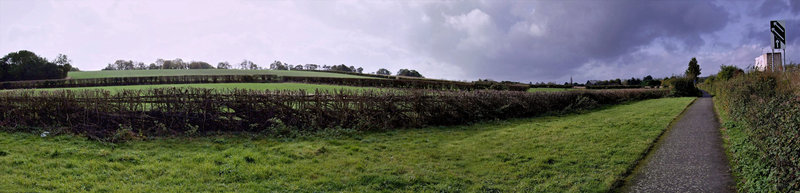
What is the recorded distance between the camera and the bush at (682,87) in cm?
4522

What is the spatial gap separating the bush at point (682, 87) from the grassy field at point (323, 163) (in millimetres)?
40903

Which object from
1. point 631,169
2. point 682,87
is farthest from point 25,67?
point 682,87

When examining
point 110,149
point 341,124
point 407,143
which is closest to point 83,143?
point 110,149

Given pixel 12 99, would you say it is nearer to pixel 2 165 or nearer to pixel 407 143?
pixel 2 165

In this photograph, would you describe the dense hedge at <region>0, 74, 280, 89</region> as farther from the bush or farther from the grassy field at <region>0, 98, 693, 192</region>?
the bush

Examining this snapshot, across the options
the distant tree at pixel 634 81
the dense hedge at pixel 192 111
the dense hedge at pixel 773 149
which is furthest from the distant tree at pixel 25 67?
the distant tree at pixel 634 81

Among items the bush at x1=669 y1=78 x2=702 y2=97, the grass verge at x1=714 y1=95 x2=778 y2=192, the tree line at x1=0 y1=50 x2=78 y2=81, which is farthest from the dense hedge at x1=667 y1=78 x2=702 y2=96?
the tree line at x1=0 y1=50 x2=78 y2=81

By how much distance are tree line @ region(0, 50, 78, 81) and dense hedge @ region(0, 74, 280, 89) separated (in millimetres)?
3772

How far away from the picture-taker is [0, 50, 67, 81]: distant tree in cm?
4038

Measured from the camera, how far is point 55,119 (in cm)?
1325

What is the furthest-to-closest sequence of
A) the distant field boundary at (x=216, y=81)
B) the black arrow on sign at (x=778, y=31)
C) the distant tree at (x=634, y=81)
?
the distant tree at (x=634, y=81) → the distant field boundary at (x=216, y=81) → the black arrow on sign at (x=778, y=31)

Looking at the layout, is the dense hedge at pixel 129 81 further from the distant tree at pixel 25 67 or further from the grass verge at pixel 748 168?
the grass verge at pixel 748 168

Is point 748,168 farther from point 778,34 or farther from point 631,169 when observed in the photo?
point 778,34

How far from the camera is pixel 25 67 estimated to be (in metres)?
40.9
